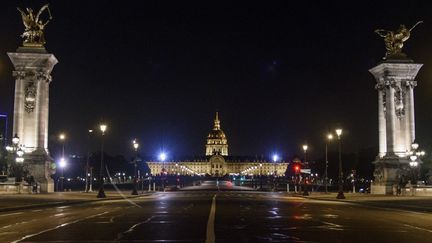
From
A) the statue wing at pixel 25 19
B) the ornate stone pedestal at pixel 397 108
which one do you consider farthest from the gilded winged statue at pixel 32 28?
the ornate stone pedestal at pixel 397 108

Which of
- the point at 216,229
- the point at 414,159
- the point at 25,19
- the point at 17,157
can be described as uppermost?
the point at 25,19

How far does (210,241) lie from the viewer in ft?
64.6

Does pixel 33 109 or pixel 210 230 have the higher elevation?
pixel 33 109

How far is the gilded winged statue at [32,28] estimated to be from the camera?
74.0 m

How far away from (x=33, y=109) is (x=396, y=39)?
137 ft

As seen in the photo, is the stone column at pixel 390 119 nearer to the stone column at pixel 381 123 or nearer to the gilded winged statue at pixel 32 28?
the stone column at pixel 381 123

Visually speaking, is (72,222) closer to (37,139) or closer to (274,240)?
(274,240)

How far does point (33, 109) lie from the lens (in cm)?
7206

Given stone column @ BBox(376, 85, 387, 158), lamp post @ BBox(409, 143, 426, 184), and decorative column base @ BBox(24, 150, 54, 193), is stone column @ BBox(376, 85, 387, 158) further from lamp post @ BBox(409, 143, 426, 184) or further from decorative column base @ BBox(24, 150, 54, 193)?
decorative column base @ BBox(24, 150, 54, 193)

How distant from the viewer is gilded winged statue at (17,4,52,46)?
74.0 meters

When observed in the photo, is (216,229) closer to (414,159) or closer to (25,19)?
(414,159)

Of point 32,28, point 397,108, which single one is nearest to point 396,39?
point 397,108

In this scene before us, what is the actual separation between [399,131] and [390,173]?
17.3ft

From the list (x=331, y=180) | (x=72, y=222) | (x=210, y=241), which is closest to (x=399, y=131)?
(x=72, y=222)
